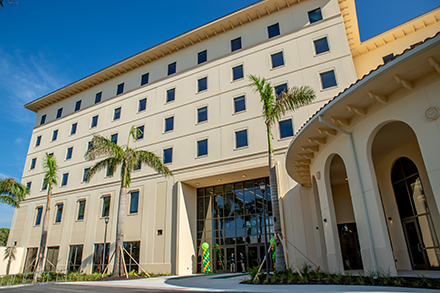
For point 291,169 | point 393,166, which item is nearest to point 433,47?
point 393,166

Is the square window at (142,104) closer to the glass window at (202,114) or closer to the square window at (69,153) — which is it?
the glass window at (202,114)

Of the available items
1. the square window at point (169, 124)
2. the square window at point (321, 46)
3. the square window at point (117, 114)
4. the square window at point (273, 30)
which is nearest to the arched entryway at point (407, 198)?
the square window at point (321, 46)

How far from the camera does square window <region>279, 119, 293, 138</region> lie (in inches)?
868

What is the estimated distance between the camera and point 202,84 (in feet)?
91.8

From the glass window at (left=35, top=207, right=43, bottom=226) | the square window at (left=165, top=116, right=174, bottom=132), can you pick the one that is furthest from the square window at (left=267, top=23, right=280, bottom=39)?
the glass window at (left=35, top=207, right=43, bottom=226)

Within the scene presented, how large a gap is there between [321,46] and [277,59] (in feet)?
11.5

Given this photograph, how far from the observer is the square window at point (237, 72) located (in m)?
26.2

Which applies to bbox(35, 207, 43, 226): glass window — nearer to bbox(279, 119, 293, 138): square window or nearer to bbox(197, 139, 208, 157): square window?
bbox(197, 139, 208, 157): square window

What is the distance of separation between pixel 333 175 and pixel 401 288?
10.1m

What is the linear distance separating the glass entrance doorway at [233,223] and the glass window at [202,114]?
19.8 feet

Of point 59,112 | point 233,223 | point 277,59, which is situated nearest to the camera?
point 233,223

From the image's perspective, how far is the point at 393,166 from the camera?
1380cm

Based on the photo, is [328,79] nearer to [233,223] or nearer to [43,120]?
[233,223]

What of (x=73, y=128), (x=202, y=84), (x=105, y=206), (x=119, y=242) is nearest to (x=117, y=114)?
(x=73, y=128)
